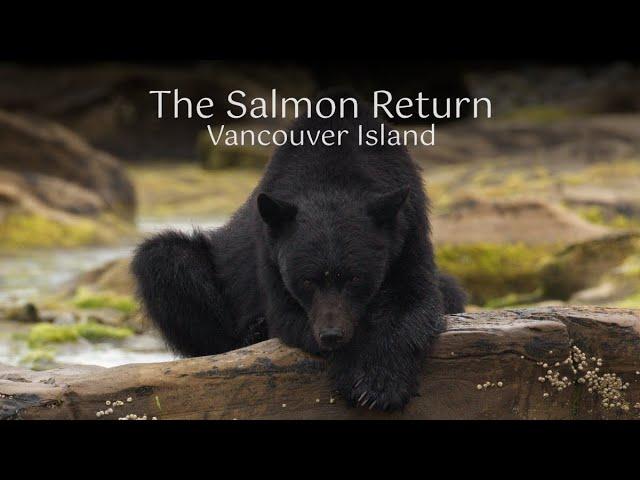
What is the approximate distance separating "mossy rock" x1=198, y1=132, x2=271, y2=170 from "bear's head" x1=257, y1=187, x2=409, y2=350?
15863 mm

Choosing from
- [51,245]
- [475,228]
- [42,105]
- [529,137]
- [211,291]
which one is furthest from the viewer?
[42,105]

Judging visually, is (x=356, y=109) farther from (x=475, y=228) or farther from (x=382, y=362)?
(x=475, y=228)

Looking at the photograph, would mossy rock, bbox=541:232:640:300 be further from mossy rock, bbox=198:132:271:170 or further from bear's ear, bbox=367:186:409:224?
mossy rock, bbox=198:132:271:170

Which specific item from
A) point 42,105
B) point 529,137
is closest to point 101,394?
point 529,137

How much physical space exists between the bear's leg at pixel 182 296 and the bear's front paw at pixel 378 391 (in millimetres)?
1699

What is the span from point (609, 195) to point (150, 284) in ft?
28.4

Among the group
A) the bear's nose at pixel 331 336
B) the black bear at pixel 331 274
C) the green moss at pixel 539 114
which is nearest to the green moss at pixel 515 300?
the black bear at pixel 331 274

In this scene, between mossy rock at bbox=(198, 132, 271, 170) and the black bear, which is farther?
mossy rock at bbox=(198, 132, 271, 170)

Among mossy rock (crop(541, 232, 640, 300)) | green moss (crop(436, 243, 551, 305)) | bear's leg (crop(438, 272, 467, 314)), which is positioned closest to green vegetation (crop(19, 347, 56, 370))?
bear's leg (crop(438, 272, 467, 314))

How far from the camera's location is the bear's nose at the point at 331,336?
5465 millimetres

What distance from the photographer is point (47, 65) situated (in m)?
27.0

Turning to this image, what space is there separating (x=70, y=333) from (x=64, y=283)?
3.49 metres

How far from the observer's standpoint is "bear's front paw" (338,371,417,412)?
18.7 ft

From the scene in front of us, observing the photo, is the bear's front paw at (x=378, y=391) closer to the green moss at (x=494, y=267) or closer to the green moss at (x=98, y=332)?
the green moss at (x=98, y=332)
